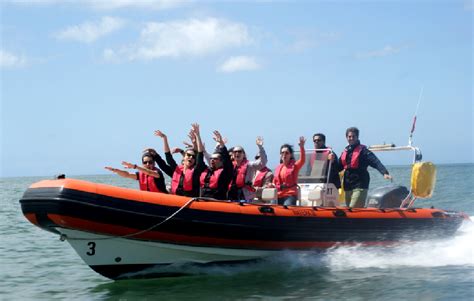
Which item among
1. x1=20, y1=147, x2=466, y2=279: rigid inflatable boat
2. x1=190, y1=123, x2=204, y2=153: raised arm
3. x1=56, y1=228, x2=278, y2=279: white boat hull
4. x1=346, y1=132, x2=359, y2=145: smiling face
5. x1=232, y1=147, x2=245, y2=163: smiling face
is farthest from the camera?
x1=346, y1=132, x2=359, y2=145: smiling face

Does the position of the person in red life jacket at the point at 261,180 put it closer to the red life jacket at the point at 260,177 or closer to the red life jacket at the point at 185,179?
the red life jacket at the point at 260,177

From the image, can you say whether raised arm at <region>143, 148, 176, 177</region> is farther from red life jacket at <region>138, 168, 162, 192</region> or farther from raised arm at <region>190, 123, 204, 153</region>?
raised arm at <region>190, 123, 204, 153</region>

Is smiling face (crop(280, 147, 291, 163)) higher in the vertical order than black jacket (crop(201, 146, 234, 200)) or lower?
higher

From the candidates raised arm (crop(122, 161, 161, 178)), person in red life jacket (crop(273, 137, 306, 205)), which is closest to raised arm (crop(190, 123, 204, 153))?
raised arm (crop(122, 161, 161, 178))

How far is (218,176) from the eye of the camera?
25.3 feet

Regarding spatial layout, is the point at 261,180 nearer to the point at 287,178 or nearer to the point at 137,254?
the point at 287,178

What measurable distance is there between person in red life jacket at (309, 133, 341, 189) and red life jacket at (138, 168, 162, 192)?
7.72ft

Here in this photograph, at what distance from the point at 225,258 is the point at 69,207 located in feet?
6.78

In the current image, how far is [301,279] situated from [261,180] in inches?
57.7

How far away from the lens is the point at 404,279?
25.0 ft

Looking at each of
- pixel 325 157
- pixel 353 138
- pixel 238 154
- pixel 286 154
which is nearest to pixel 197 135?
pixel 238 154

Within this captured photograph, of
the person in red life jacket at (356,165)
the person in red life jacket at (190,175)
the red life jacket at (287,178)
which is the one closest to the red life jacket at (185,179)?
the person in red life jacket at (190,175)

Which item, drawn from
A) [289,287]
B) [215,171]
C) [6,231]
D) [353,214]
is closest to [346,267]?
[353,214]

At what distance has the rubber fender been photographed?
9055 mm
